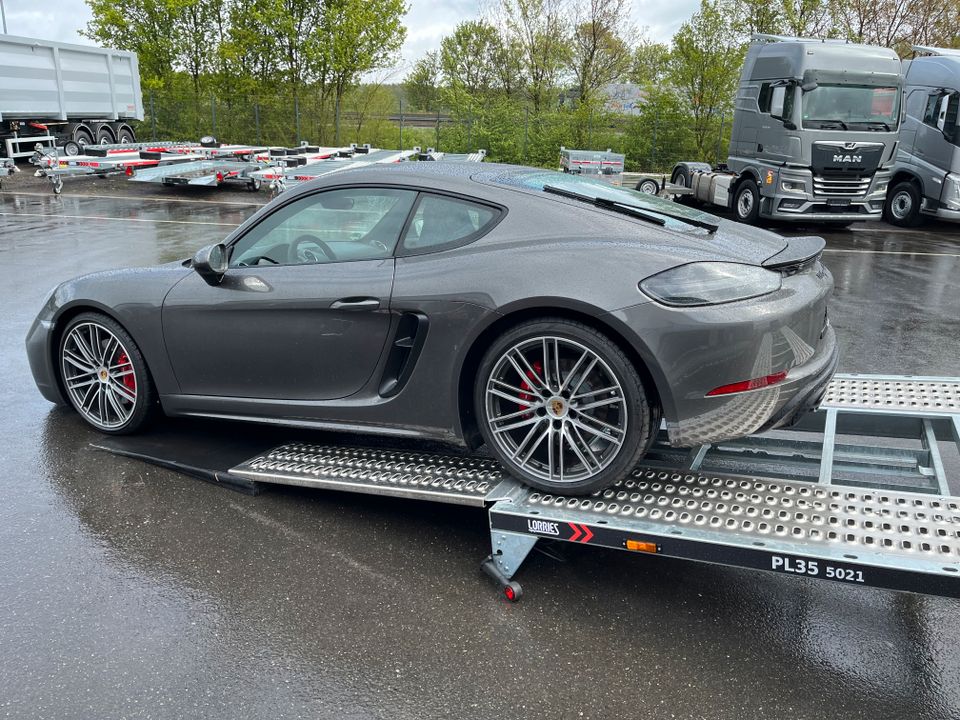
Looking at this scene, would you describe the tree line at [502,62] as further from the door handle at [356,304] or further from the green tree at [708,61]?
the door handle at [356,304]

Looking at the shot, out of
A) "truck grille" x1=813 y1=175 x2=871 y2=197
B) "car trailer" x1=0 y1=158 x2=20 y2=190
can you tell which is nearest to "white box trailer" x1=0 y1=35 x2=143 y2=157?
"car trailer" x1=0 y1=158 x2=20 y2=190

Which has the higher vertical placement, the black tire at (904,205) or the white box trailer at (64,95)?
the white box trailer at (64,95)

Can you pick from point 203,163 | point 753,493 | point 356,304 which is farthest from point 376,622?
point 203,163

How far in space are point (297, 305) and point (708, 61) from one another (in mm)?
24568

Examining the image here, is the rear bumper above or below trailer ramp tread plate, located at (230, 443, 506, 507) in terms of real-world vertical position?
above

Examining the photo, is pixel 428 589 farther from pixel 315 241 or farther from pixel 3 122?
pixel 3 122

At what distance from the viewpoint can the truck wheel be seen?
16.3m

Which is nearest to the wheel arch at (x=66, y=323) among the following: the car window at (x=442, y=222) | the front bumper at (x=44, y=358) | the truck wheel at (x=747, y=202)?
the front bumper at (x=44, y=358)

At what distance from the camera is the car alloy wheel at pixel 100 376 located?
15.5ft

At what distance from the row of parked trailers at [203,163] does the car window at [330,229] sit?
1237 centimetres

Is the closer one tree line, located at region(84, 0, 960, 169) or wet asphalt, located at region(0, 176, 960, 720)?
wet asphalt, located at region(0, 176, 960, 720)

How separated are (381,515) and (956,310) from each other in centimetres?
726

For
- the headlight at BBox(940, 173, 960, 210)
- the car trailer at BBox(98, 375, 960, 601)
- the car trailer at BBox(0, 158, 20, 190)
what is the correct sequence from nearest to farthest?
the car trailer at BBox(98, 375, 960, 601), the headlight at BBox(940, 173, 960, 210), the car trailer at BBox(0, 158, 20, 190)

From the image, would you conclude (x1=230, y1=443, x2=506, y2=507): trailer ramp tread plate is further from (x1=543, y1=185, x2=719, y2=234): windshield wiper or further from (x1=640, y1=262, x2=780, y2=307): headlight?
(x1=543, y1=185, x2=719, y2=234): windshield wiper
